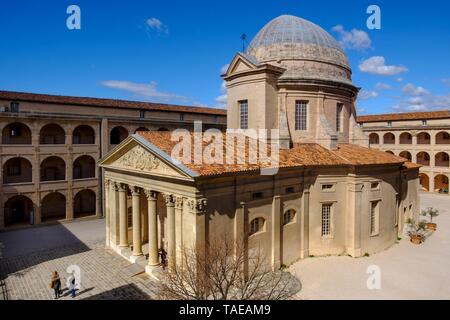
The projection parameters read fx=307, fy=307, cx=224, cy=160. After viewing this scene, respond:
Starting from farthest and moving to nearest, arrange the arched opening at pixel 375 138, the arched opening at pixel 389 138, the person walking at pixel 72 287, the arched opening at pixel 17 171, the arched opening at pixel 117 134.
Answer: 1. the arched opening at pixel 375 138
2. the arched opening at pixel 389 138
3. the arched opening at pixel 117 134
4. the arched opening at pixel 17 171
5. the person walking at pixel 72 287

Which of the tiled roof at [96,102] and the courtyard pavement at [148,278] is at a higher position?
the tiled roof at [96,102]

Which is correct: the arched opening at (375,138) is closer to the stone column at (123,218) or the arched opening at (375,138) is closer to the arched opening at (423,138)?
the arched opening at (423,138)

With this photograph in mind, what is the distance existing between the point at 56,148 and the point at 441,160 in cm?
6497

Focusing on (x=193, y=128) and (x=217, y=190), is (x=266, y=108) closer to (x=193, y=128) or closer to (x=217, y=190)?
(x=217, y=190)

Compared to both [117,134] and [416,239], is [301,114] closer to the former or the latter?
[416,239]

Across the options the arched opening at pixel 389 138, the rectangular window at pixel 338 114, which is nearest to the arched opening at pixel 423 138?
the arched opening at pixel 389 138

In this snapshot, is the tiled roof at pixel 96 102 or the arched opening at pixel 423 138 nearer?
the tiled roof at pixel 96 102

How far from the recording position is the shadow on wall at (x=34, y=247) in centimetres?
2347

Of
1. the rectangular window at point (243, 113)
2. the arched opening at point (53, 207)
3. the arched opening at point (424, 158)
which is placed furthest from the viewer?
the arched opening at point (424, 158)

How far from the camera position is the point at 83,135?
3953cm

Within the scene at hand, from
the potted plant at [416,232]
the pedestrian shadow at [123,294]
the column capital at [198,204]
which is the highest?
the column capital at [198,204]

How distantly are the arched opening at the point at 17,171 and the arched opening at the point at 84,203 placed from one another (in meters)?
6.30

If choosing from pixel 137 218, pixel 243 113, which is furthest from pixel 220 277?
pixel 243 113
